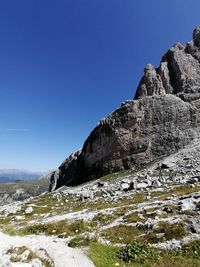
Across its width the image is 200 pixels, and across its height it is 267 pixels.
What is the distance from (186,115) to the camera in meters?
101

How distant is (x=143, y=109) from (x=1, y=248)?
80.4 metres

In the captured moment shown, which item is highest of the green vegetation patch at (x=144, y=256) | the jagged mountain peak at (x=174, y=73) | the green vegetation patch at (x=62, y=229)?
the jagged mountain peak at (x=174, y=73)

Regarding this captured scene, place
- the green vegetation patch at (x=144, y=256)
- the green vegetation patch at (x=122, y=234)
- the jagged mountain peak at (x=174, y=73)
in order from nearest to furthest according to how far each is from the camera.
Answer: the green vegetation patch at (x=144, y=256) → the green vegetation patch at (x=122, y=234) → the jagged mountain peak at (x=174, y=73)

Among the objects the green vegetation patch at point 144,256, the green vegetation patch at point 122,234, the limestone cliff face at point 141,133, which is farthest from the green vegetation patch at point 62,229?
the limestone cliff face at point 141,133

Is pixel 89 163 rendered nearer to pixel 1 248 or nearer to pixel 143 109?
pixel 143 109

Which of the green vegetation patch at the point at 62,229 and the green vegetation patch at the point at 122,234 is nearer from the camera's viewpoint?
the green vegetation patch at the point at 122,234

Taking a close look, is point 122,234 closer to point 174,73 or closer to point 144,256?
point 144,256

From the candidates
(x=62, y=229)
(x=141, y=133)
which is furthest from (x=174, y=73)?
(x=62, y=229)

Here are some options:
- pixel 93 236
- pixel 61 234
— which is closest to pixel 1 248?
pixel 61 234

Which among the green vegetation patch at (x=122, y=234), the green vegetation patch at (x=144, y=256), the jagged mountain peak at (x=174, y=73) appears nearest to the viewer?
the green vegetation patch at (x=144, y=256)

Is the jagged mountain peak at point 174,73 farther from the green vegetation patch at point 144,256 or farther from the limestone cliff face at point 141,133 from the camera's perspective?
the green vegetation patch at point 144,256

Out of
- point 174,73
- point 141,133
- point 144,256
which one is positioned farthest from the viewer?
point 174,73

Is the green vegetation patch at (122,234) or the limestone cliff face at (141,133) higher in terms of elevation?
the limestone cliff face at (141,133)

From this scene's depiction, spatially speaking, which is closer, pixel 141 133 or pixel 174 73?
pixel 141 133
